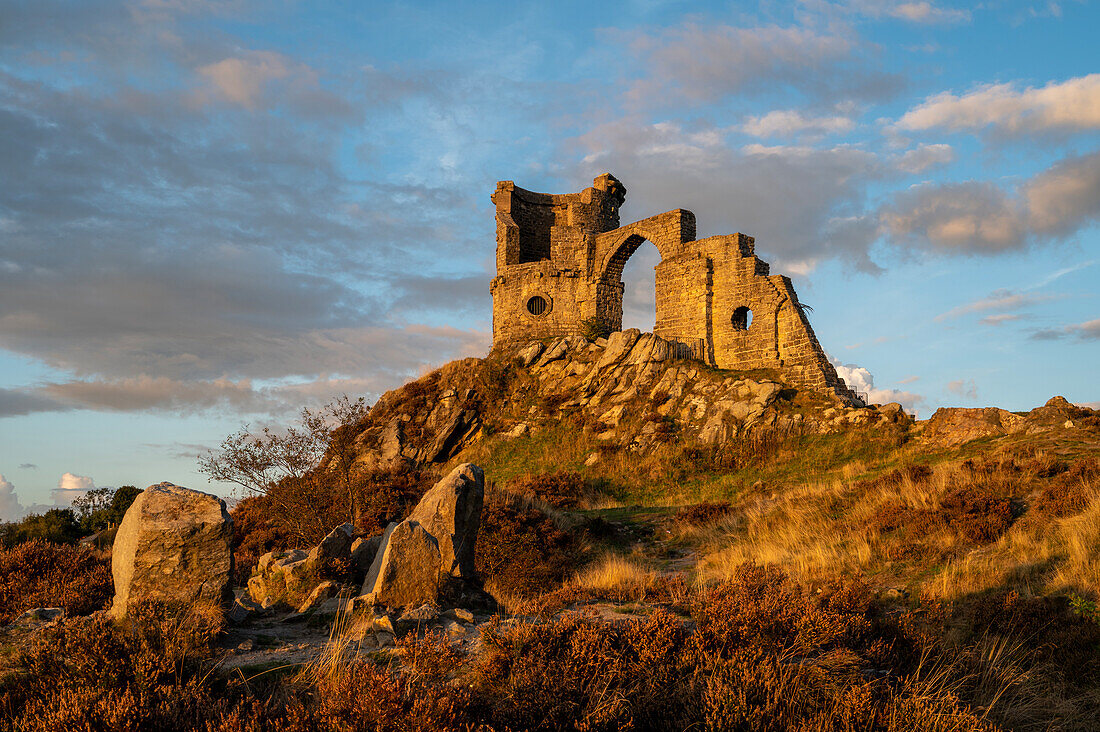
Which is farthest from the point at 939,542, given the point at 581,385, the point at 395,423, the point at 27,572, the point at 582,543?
the point at 395,423

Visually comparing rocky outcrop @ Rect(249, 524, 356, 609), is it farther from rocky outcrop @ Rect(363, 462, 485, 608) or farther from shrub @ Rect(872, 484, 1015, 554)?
shrub @ Rect(872, 484, 1015, 554)

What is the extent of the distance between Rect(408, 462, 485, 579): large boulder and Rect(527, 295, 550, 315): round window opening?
2375 cm

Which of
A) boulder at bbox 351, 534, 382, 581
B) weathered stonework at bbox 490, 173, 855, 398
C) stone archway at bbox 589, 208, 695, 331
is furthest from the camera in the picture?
stone archway at bbox 589, 208, 695, 331

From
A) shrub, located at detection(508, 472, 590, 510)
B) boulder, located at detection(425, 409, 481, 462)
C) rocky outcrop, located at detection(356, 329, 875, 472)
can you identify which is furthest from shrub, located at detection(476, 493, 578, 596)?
boulder, located at detection(425, 409, 481, 462)

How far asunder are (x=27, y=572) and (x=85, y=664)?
5352mm

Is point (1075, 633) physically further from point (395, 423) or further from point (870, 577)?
point (395, 423)

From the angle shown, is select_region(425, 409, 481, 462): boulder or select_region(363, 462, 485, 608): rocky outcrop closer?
select_region(363, 462, 485, 608): rocky outcrop

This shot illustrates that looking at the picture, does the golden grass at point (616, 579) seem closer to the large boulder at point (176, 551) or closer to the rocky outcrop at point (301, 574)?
the rocky outcrop at point (301, 574)

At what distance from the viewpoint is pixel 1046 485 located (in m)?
12.4

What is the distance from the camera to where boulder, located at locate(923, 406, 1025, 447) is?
1933 cm

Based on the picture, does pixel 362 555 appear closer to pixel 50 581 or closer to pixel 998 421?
pixel 50 581

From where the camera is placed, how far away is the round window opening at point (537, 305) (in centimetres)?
3275

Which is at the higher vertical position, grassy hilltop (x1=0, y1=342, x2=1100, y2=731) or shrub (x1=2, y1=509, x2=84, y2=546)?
grassy hilltop (x1=0, y1=342, x2=1100, y2=731)

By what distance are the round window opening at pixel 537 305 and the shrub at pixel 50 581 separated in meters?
24.5
